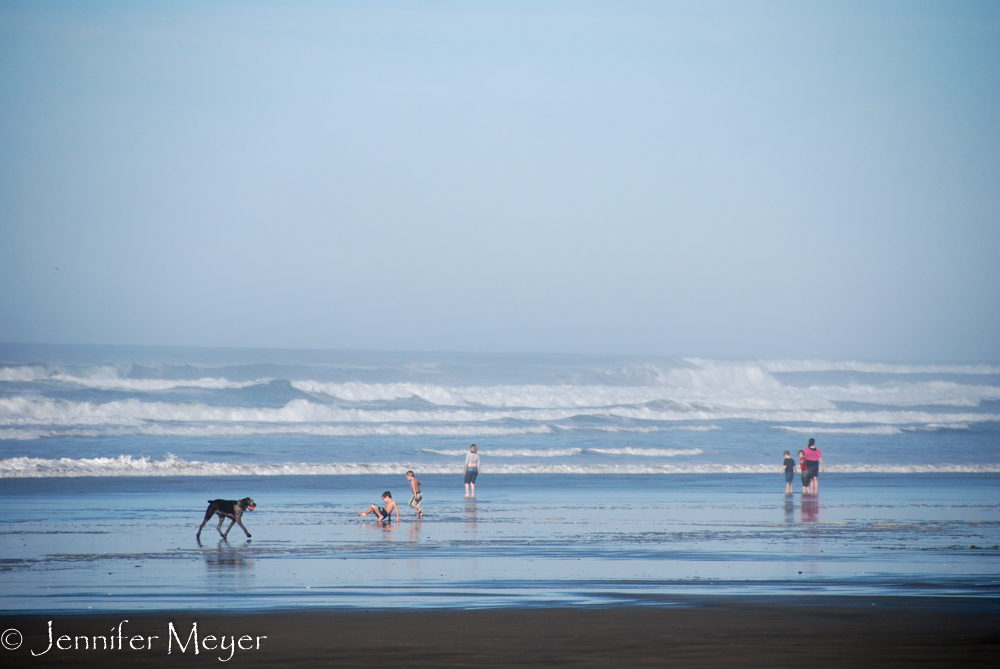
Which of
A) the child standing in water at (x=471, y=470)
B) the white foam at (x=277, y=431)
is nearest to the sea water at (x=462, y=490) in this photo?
the white foam at (x=277, y=431)

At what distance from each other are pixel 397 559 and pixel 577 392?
4367 centimetres

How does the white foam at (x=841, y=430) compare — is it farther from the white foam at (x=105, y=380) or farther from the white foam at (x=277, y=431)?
the white foam at (x=105, y=380)

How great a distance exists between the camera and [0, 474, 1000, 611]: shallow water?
10.9 meters

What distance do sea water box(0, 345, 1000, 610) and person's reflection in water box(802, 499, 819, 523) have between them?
13 cm

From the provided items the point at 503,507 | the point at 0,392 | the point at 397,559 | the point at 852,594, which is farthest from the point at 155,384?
the point at 852,594

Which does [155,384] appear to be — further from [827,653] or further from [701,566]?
[827,653]

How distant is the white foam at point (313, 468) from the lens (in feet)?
88.9

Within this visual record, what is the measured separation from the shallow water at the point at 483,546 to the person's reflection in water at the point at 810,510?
0.09 metres

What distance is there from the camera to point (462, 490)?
24578mm

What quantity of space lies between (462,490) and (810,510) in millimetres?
8564

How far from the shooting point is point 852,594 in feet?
35.0

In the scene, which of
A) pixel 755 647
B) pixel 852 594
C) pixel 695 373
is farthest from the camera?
pixel 695 373

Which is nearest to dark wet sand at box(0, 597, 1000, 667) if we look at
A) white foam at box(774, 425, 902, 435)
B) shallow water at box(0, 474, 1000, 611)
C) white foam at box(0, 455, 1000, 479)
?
shallow water at box(0, 474, 1000, 611)

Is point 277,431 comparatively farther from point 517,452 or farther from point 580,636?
point 580,636
